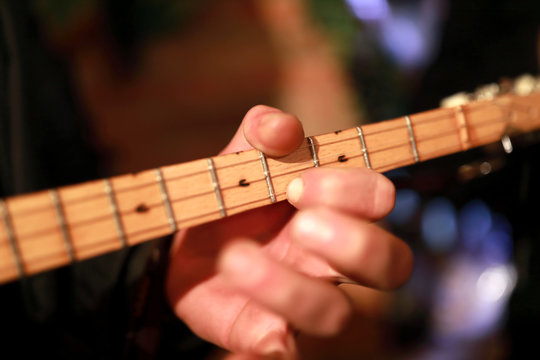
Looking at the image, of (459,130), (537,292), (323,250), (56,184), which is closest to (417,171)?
(459,130)

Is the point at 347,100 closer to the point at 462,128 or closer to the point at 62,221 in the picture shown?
Answer: the point at 462,128

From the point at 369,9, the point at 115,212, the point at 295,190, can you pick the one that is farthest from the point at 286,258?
the point at 369,9

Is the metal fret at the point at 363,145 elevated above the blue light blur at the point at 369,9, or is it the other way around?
the blue light blur at the point at 369,9

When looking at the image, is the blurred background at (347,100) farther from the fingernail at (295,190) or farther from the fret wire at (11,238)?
the fret wire at (11,238)

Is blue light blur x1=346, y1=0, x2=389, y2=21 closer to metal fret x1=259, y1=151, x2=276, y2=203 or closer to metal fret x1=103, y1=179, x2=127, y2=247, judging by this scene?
metal fret x1=259, y1=151, x2=276, y2=203

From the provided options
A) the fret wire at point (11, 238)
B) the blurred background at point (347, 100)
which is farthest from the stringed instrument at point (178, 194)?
the blurred background at point (347, 100)
